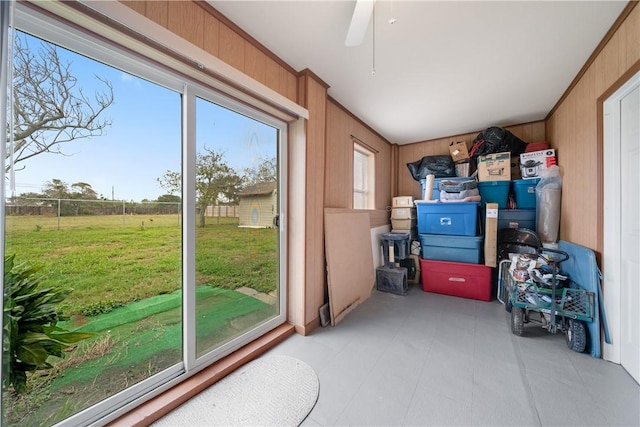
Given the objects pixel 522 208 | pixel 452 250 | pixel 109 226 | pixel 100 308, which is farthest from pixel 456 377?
pixel 522 208

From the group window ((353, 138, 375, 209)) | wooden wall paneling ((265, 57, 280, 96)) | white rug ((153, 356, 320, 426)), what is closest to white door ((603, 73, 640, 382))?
white rug ((153, 356, 320, 426))

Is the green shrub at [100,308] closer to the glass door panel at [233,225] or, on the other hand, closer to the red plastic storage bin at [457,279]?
the glass door panel at [233,225]

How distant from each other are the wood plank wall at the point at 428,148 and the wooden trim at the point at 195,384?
326cm

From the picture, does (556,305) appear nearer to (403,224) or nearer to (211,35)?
(403,224)

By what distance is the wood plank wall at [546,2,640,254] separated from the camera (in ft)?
4.91

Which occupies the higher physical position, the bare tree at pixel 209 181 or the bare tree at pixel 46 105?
the bare tree at pixel 46 105

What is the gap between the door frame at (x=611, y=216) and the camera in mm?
1642

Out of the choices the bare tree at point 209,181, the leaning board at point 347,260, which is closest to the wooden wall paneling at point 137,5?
the bare tree at point 209,181

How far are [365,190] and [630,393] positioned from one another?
9.54 feet

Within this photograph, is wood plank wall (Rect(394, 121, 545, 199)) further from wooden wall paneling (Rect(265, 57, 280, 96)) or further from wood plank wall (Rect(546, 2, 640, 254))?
wooden wall paneling (Rect(265, 57, 280, 96))

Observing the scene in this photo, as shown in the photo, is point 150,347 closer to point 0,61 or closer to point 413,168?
point 0,61

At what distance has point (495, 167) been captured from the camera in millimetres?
3068

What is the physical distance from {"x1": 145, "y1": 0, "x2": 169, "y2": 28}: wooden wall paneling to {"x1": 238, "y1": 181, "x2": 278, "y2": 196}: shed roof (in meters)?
1.09

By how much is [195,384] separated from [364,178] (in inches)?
122
